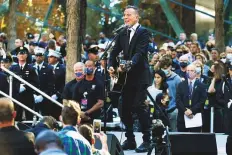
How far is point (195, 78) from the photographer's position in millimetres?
15688

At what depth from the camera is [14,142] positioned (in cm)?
879

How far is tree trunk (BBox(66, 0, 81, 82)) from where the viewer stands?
17188 mm

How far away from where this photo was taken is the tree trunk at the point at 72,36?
1719 cm

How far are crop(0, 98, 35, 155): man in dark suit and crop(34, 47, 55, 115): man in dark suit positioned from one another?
857cm

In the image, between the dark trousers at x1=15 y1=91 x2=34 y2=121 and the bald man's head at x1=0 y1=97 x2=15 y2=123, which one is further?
the dark trousers at x1=15 y1=91 x2=34 y2=121

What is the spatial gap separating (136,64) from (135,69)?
12cm

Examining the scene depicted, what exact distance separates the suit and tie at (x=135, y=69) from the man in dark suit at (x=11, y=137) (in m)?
4.22

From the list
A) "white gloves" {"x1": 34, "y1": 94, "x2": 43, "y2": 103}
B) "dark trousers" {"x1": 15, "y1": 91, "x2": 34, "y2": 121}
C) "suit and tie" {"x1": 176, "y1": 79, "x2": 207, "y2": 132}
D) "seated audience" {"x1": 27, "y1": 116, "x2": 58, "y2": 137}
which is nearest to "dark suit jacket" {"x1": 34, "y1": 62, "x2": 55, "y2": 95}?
"white gloves" {"x1": 34, "y1": 94, "x2": 43, "y2": 103}

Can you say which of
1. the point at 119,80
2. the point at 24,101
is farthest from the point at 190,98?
the point at 24,101

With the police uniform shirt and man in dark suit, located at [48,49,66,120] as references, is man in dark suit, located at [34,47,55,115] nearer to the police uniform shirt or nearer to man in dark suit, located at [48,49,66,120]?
man in dark suit, located at [48,49,66,120]

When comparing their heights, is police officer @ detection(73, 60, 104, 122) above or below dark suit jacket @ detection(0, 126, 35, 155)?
above

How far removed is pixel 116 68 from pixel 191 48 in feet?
29.9

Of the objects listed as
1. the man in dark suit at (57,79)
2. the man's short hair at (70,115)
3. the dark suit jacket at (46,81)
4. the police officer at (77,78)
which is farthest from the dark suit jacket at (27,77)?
the man's short hair at (70,115)

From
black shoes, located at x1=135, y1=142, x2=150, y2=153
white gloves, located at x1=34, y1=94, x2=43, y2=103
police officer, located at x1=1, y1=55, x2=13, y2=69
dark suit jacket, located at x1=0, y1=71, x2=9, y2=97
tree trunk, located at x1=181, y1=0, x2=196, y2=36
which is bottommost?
black shoes, located at x1=135, y1=142, x2=150, y2=153
